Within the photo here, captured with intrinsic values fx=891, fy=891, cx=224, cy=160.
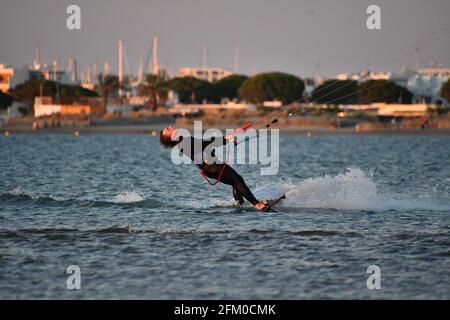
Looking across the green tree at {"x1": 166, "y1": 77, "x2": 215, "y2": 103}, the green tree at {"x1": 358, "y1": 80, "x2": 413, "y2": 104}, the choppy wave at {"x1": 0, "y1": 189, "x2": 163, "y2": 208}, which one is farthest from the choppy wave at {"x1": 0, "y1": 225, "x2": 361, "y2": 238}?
the green tree at {"x1": 166, "y1": 77, "x2": 215, "y2": 103}

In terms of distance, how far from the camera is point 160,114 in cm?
13012

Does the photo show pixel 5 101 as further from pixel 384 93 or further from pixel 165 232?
pixel 165 232

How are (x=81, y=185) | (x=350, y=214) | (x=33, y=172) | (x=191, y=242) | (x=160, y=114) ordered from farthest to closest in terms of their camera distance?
(x=160, y=114)
(x=33, y=172)
(x=81, y=185)
(x=350, y=214)
(x=191, y=242)

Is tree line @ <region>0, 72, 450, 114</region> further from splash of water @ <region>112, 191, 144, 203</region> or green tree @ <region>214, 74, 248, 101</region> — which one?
splash of water @ <region>112, 191, 144, 203</region>

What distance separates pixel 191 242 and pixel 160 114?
113762mm

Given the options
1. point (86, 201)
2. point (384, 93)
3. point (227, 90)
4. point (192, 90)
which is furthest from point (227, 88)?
point (86, 201)

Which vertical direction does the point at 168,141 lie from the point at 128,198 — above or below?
above

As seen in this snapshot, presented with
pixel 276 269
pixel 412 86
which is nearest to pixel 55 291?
pixel 276 269

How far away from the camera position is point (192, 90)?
6870 inches

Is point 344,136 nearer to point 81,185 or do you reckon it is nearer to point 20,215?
point 81,185

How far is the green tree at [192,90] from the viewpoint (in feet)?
570

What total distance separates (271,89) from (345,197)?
465ft

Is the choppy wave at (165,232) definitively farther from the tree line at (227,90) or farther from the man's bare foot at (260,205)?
the tree line at (227,90)

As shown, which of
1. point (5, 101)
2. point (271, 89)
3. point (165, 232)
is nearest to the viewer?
point (165, 232)
